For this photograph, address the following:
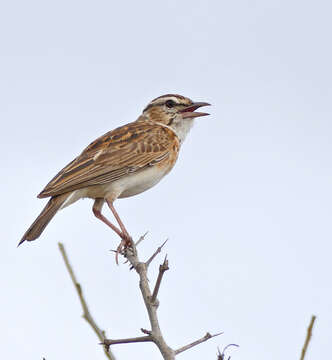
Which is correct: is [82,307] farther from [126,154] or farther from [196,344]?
[126,154]

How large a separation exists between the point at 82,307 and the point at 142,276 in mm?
1304

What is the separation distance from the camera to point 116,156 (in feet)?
33.7

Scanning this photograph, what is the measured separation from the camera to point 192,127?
11594 millimetres

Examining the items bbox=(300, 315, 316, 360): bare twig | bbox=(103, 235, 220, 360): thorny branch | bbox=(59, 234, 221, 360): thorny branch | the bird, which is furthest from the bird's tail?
bbox=(300, 315, 316, 360): bare twig

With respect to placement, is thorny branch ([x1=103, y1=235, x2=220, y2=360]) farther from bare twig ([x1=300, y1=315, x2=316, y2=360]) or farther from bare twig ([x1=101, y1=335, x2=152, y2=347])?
bare twig ([x1=300, y1=315, x2=316, y2=360])

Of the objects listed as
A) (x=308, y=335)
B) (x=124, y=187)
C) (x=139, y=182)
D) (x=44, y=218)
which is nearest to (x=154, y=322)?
(x=308, y=335)

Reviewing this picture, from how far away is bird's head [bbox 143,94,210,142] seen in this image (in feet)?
Result: 37.9

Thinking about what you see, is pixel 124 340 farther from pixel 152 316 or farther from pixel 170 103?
pixel 170 103

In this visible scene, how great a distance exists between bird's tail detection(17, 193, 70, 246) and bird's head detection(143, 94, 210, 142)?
3.13 metres

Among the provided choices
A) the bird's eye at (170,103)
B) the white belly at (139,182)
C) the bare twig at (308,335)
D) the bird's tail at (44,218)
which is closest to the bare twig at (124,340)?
the bare twig at (308,335)

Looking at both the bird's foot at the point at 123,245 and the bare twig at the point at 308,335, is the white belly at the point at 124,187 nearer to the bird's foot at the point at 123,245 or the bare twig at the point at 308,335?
the bird's foot at the point at 123,245

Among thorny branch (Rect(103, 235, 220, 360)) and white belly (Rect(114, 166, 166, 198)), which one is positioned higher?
white belly (Rect(114, 166, 166, 198))

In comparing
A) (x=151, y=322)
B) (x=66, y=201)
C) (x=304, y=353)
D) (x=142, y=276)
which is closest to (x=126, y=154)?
(x=66, y=201)

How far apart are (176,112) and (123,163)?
2.08 metres
